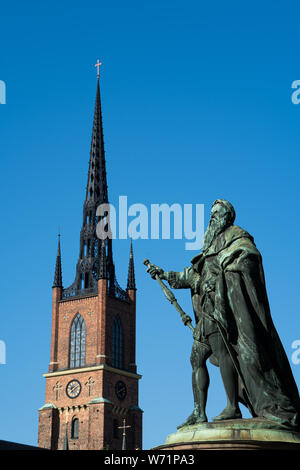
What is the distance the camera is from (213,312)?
9.63 m

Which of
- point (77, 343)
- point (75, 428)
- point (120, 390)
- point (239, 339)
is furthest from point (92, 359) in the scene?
point (239, 339)

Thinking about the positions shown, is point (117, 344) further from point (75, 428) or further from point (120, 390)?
point (75, 428)

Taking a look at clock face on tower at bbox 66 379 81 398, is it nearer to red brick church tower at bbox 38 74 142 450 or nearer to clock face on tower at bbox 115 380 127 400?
red brick church tower at bbox 38 74 142 450

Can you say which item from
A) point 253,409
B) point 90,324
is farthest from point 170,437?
point 90,324

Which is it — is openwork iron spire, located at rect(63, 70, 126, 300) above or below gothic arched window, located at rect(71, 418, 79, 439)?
above

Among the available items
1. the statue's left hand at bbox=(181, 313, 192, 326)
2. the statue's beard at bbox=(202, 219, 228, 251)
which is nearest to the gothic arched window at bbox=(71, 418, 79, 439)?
the statue's left hand at bbox=(181, 313, 192, 326)

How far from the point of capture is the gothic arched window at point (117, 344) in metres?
85.4

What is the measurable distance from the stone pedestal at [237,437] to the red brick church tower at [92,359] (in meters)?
71.7

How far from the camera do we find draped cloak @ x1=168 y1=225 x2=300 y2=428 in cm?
914

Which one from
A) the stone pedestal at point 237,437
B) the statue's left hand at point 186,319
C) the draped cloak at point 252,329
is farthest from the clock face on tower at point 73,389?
the stone pedestal at point 237,437

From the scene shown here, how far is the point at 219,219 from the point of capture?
33.2 ft

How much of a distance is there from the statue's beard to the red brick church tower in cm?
7081
